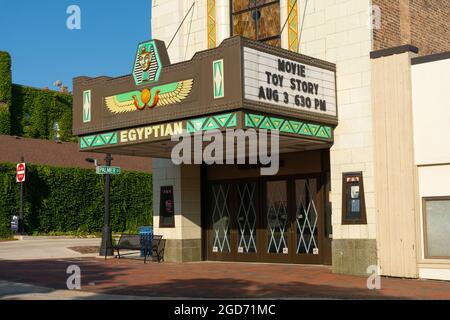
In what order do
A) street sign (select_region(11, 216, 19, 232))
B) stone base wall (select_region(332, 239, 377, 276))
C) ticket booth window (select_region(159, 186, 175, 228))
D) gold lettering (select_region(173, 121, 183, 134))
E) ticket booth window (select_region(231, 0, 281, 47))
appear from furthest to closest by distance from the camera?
street sign (select_region(11, 216, 19, 232)) → ticket booth window (select_region(159, 186, 175, 228)) → ticket booth window (select_region(231, 0, 281, 47)) → stone base wall (select_region(332, 239, 377, 276)) → gold lettering (select_region(173, 121, 183, 134))

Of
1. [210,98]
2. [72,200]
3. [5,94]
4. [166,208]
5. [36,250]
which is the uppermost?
[5,94]

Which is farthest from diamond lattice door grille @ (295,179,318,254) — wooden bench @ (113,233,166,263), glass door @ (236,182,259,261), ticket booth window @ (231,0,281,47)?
wooden bench @ (113,233,166,263)

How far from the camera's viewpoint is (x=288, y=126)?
15039 mm

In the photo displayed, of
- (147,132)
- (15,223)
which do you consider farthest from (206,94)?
(15,223)

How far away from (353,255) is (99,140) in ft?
24.1

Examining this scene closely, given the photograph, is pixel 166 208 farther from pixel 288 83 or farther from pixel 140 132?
pixel 288 83

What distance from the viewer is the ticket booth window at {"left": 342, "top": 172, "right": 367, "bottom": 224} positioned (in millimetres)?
15828

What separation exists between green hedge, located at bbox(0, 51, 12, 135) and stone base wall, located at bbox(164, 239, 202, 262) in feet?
92.6

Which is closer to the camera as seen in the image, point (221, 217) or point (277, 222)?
point (277, 222)

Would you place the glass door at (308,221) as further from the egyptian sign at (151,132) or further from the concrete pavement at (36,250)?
the concrete pavement at (36,250)

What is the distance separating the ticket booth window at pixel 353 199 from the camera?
15.8 meters

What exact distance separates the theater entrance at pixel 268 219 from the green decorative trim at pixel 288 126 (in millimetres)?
2231

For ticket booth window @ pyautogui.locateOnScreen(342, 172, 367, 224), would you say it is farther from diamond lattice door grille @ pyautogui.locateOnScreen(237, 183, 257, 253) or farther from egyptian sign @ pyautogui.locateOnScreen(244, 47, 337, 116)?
diamond lattice door grille @ pyautogui.locateOnScreen(237, 183, 257, 253)
